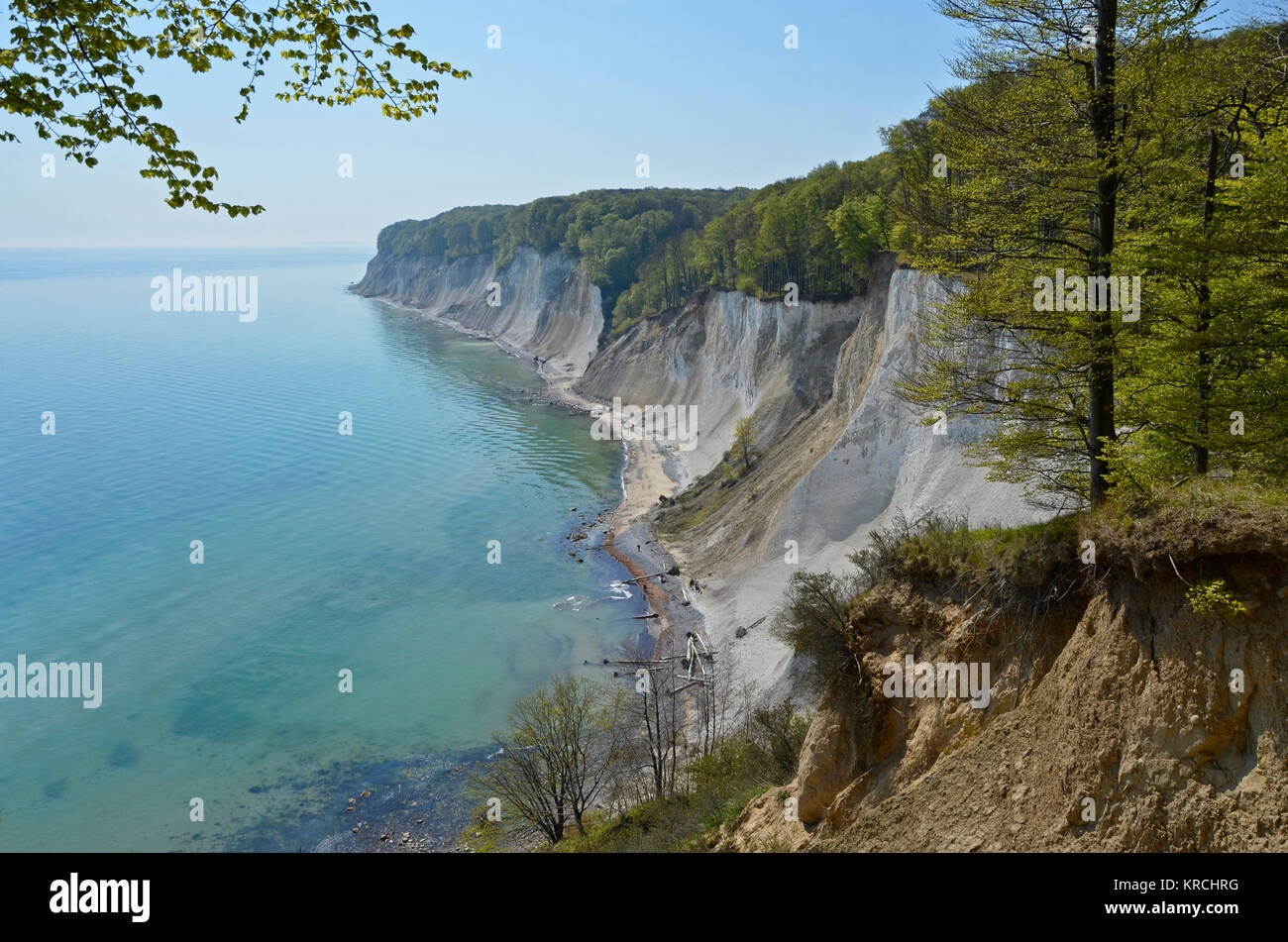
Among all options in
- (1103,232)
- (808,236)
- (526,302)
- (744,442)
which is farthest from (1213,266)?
(526,302)

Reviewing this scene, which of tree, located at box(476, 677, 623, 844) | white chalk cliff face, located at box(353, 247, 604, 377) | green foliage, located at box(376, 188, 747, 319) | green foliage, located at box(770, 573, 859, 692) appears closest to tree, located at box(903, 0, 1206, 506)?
green foliage, located at box(770, 573, 859, 692)

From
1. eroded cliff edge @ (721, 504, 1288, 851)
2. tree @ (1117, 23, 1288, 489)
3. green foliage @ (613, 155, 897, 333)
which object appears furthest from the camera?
green foliage @ (613, 155, 897, 333)

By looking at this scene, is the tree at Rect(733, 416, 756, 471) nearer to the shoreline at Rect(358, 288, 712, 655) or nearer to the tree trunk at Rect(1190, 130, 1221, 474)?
the shoreline at Rect(358, 288, 712, 655)

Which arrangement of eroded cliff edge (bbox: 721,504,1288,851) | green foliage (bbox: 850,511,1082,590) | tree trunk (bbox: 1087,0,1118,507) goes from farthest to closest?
green foliage (bbox: 850,511,1082,590) < tree trunk (bbox: 1087,0,1118,507) < eroded cliff edge (bbox: 721,504,1288,851)

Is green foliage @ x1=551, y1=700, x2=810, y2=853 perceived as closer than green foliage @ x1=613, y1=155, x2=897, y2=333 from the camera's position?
Yes

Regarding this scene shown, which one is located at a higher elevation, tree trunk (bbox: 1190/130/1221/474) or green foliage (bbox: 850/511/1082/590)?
tree trunk (bbox: 1190/130/1221/474)

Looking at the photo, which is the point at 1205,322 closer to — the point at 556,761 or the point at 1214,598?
the point at 1214,598

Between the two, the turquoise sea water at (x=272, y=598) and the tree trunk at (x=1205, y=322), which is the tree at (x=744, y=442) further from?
the tree trunk at (x=1205, y=322)

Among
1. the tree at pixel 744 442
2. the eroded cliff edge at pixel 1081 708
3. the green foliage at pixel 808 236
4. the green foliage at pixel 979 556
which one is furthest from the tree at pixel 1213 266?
the tree at pixel 744 442
